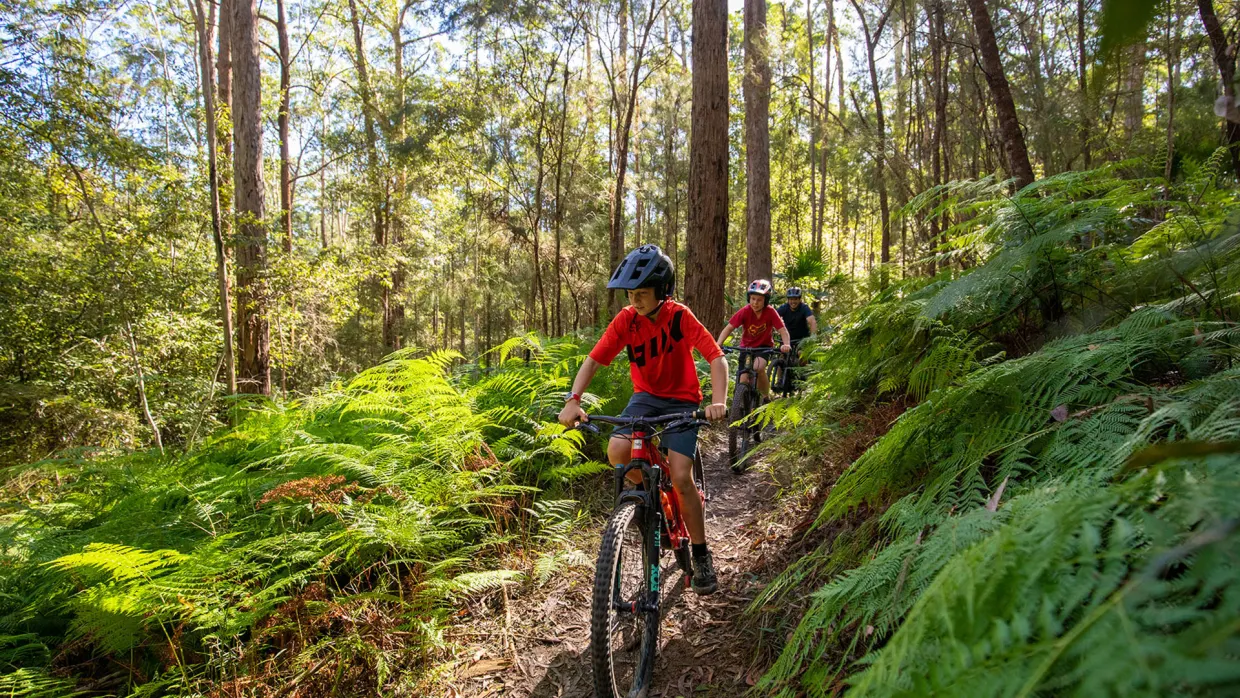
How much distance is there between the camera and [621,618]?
292 cm

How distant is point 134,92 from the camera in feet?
72.2

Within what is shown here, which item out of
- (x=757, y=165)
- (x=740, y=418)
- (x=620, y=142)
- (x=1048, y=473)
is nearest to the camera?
(x=1048, y=473)

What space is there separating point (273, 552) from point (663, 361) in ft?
8.80

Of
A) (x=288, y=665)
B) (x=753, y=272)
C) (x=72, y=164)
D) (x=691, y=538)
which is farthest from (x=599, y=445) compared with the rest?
(x=72, y=164)

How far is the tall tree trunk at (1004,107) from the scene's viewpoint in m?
5.26

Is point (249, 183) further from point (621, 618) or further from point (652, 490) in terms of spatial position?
point (621, 618)

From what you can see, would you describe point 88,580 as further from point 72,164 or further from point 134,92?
point 134,92

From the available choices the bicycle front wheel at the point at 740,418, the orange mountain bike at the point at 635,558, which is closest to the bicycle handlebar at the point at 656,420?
the orange mountain bike at the point at 635,558

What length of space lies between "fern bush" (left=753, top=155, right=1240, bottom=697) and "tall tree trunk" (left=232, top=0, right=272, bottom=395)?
9.48 m

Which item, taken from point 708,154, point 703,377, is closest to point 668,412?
point 703,377

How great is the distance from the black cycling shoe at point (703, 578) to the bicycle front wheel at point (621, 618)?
0.41 m

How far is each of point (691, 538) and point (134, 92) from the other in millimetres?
29962

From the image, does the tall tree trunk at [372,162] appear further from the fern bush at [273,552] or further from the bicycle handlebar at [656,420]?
the bicycle handlebar at [656,420]

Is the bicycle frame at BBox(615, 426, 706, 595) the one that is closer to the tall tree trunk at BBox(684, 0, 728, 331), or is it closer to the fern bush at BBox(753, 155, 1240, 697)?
the fern bush at BBox(753, 155, 1240, 697)
